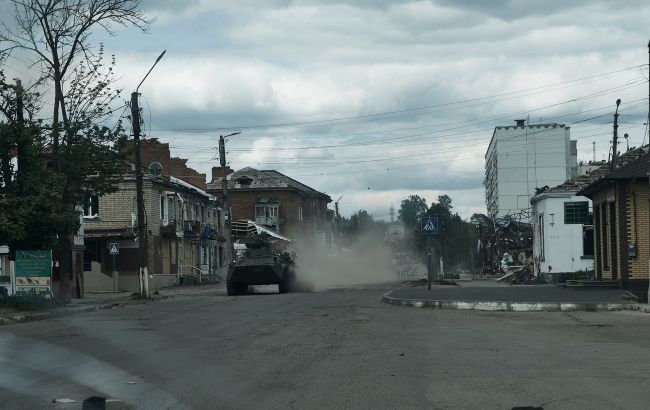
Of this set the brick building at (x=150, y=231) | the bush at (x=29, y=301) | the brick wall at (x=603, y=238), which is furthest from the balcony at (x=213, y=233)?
the bush at (x=29, y=301)

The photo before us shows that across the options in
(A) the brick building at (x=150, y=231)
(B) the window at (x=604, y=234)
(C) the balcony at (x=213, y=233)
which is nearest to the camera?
(B) the window at (x=604, y=234)

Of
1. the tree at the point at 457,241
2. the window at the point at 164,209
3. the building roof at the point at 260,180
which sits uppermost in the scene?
the building roof at the point at 260,180

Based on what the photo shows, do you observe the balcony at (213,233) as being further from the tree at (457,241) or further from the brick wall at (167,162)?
the tree at (457,241)

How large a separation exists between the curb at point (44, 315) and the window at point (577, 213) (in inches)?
954

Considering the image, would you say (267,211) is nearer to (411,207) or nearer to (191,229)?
(191,229)

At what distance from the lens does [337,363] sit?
38.6 feet

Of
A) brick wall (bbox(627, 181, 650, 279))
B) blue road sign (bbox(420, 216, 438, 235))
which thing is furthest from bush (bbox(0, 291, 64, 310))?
brick wall (bbox(627, 181, 650, 279))

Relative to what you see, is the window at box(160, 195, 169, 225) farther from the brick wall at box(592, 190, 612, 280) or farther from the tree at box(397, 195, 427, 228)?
the tree at box(397, 195, 427, 228)

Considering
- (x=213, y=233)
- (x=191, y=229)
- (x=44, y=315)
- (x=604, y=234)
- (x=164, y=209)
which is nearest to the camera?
(x=44, y=315)

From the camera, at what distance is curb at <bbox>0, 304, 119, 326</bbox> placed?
70.7 ft

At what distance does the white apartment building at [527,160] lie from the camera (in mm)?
90188

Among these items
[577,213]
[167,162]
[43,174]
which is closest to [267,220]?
[167,162]

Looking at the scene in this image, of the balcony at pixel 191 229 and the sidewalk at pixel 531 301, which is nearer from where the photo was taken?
the sidewalk at pixel 531 301

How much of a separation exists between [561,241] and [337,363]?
34655mm
